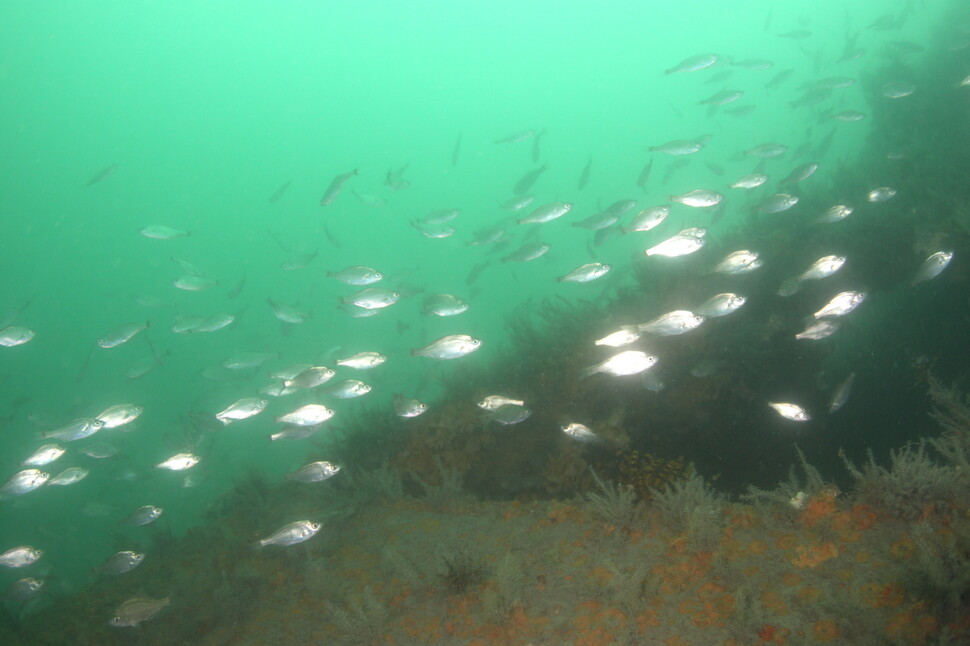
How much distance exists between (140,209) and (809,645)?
513 feet

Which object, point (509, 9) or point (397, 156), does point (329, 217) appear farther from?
point (509, 9)

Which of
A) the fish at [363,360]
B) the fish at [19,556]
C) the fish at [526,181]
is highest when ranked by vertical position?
the fish at [526,181]

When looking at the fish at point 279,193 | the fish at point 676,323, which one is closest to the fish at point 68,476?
the fish at point 279,193

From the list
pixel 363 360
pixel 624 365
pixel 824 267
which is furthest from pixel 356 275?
pixel 824 267

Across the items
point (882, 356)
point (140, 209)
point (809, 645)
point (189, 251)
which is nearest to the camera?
point (809, 645)

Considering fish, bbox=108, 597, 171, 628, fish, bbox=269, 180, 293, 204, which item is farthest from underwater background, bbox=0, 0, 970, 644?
fish, bbox=269, 180, 293, 204

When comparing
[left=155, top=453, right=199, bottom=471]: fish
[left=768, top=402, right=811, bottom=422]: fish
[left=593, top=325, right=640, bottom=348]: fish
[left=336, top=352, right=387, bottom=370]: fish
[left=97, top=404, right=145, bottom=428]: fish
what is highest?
[left=593, top=325, right=640, bottom=348]: fish

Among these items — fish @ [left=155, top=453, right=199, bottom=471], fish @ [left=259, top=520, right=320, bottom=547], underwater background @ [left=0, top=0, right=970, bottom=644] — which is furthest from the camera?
fish @ [left=155, top=453, right=199, bottom=471]

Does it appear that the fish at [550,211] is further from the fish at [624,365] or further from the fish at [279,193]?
the fish at [279,193]

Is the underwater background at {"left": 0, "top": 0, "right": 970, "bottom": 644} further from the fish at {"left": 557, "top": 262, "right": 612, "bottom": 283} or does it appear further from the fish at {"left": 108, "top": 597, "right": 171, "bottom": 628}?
the fish at {"left": 557, "top": 262, "right": 612, "bottom": 283}

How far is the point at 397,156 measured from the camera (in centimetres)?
13525

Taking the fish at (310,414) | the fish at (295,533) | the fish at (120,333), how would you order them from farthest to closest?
the fish at (120,333) → the fish at (310,414) → the fish at (295,533)

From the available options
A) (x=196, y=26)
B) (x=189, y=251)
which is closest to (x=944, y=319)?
(x=196, y=26)

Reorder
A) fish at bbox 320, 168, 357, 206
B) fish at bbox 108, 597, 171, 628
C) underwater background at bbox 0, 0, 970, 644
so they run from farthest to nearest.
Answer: fish at bbox 320, 168, 357, 206, fish at bbox 108, 597, 171, 628, underwater background at bbox 0, 0, 970, 644
